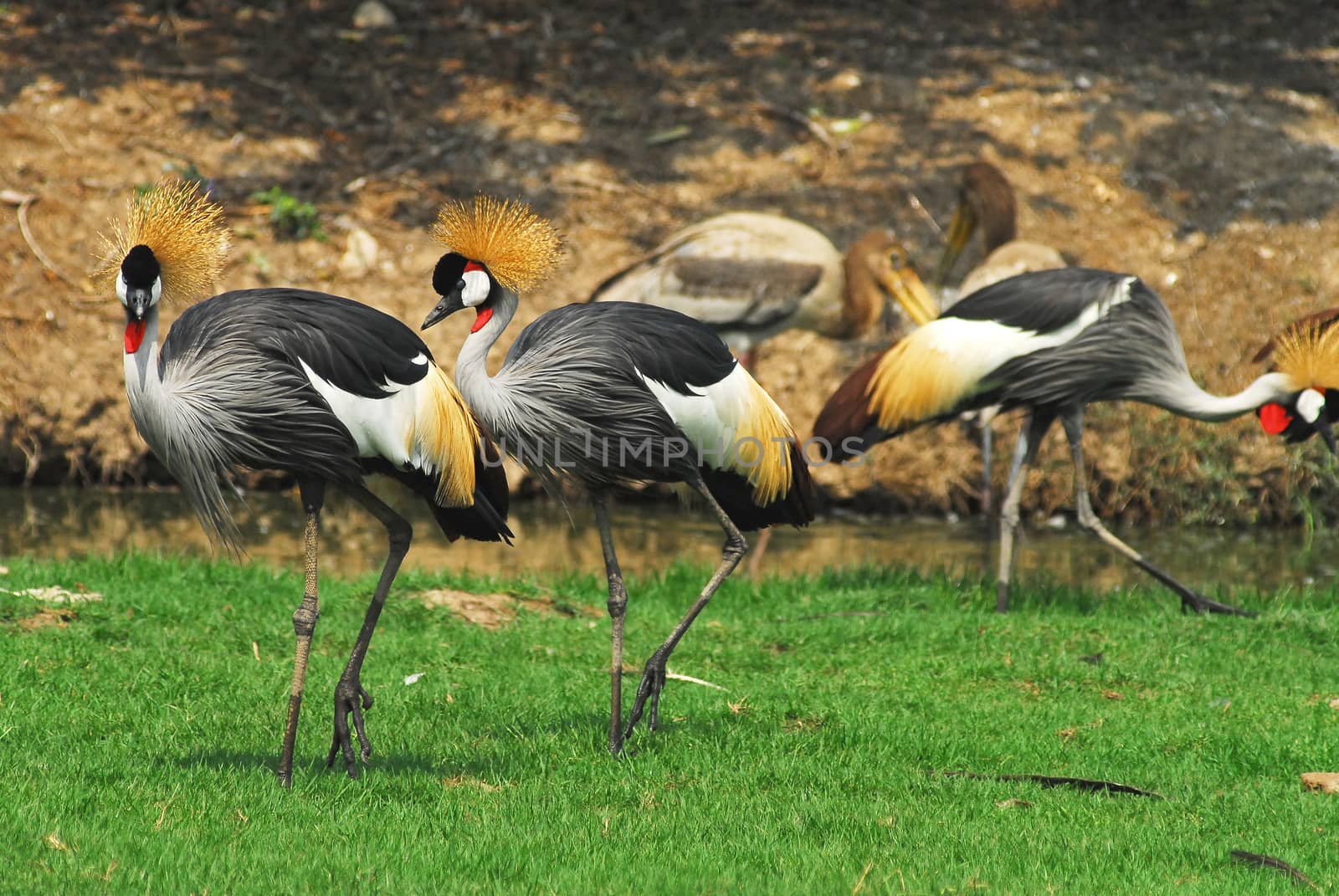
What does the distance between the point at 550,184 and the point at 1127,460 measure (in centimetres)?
600

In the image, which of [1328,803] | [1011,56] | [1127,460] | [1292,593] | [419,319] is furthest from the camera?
[1011,56]

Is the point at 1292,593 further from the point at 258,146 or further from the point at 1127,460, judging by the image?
the point at 258,146

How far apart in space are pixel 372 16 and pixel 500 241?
12613mm

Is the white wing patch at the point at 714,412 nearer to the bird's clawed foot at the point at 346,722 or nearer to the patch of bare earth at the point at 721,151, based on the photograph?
the bird's clawed foot at the point at 346,722

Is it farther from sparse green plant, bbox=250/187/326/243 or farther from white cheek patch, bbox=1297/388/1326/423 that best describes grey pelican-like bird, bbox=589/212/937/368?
sparse green plant, bbox=250/187/326/243

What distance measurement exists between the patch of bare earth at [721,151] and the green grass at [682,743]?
364 centimetres

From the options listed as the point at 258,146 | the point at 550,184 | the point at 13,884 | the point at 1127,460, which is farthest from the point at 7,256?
the point at 13,884

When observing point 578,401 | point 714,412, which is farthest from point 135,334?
point 714,412

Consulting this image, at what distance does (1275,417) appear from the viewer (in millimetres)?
8320

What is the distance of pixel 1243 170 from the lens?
46.6 feet

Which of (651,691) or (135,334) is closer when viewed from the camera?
(135,334)

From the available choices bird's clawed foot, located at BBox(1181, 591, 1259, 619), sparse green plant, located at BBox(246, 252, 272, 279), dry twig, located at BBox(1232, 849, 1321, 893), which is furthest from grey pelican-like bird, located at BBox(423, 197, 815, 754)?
sparse green plant, located at BBox(246, 252, 272, 279)

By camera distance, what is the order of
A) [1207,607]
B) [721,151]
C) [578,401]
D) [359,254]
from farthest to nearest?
[721,151], [359,254], [1207,607], [578,401]

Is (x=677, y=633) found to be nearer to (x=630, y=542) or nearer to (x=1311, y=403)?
(x=1311, y=403)
